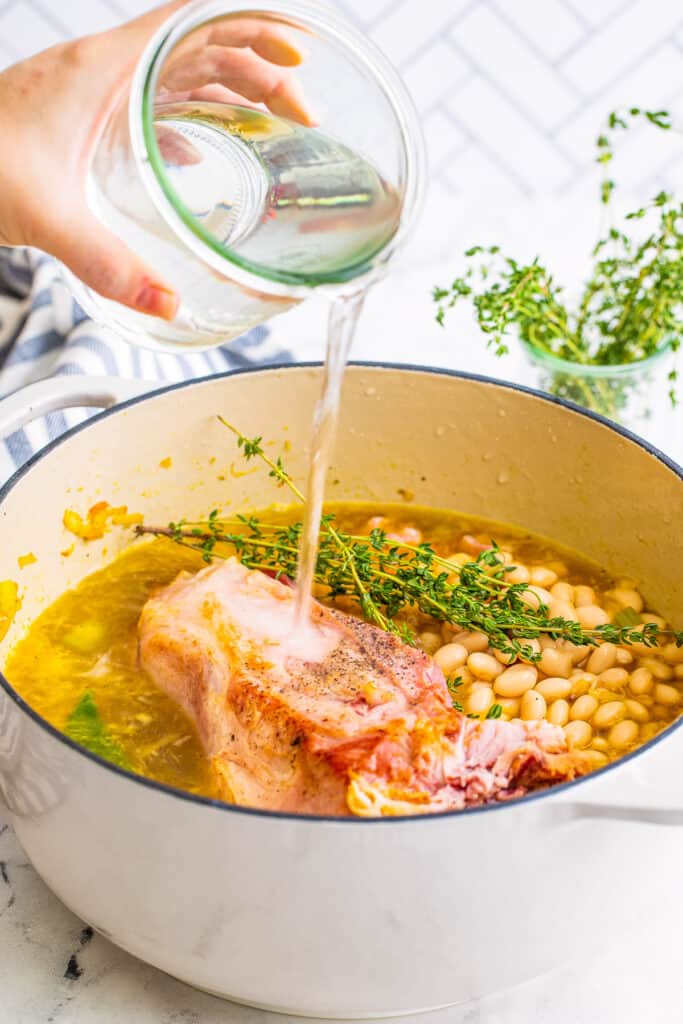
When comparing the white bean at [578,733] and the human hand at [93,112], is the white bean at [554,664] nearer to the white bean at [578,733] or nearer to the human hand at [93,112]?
the white bean at [578,733]

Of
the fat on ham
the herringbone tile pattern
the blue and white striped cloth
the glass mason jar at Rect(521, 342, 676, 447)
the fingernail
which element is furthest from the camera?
the herringbone tile pattern

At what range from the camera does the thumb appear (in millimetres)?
1259

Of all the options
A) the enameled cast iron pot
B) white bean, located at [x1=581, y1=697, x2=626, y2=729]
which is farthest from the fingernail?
white bean, located at [x1=581, y1=697, x2=626, y2=729]

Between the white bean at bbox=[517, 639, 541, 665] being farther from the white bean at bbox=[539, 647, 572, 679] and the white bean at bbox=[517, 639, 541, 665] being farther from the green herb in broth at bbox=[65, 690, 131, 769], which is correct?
the green herb in broth at bbox=[65, 690, 131, 769]

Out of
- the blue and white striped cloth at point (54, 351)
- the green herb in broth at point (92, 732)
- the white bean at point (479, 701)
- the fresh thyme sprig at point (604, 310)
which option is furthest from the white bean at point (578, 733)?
the blue and white striped cloth at point (54, 351)

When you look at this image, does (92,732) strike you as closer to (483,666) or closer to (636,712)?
(483,666)

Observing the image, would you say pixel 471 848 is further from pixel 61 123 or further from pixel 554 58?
→ pixel 554 58

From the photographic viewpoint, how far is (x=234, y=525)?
2.04m

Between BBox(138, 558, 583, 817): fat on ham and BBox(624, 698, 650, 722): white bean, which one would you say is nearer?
BBox(138, 558, 583, 817): fat on ham

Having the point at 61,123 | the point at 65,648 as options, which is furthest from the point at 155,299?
the point at 65,648

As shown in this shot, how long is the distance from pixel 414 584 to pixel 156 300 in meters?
0.65

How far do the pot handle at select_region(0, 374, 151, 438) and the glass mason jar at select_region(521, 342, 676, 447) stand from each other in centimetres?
91

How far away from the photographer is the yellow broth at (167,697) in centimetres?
161

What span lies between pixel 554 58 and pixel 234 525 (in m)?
2.61
